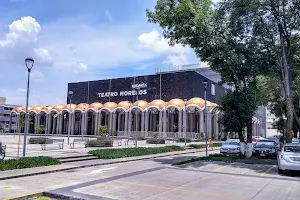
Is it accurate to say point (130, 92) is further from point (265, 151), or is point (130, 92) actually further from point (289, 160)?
point (289, 160)

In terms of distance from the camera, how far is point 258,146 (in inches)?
923

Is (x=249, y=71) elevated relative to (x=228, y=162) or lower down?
A: elevated

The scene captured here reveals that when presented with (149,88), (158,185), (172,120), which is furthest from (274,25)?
(149,88)

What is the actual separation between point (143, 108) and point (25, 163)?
132ft

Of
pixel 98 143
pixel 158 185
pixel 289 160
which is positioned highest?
pixel 289 160

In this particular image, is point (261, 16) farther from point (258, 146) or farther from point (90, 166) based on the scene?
point (90, 166)

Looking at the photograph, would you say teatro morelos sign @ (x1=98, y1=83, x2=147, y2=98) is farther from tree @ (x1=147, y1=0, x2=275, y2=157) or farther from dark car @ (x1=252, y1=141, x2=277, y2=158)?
tree @ (x1=147, y1=0, x2=275, y2=157)

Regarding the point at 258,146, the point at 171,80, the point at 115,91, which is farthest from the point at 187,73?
the point at 258,146

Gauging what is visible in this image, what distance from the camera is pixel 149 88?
58.8m

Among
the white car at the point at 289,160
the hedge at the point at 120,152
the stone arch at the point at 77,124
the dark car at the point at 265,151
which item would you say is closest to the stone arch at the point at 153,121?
the stone arch at the point at 77,124

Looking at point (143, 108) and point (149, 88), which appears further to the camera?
point (149, 88)

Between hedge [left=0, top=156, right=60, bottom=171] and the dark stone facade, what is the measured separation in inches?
1630

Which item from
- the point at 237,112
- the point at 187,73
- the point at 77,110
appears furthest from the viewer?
the point at 77,110

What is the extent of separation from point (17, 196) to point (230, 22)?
55.6ft
